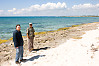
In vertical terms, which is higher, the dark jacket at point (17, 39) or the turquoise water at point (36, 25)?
the dark jacket at point (17, 39)

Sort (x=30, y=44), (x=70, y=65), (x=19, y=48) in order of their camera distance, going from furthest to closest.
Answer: (x=30, y=44), (x=19, y=48), (x=70, y=65)

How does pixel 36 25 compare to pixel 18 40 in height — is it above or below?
below

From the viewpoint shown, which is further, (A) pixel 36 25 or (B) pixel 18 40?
(A) pixel 36 25

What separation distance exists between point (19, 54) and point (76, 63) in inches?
133

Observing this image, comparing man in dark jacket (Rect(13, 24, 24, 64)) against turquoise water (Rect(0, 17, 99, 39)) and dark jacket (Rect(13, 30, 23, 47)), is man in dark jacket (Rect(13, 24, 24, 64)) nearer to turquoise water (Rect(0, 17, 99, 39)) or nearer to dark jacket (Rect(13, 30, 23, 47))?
dark jacket (Rect(13, 30, 23, 47))

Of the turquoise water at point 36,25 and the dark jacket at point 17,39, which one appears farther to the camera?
the turquoise water at point 36,25

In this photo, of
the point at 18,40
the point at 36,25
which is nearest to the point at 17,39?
the point at 18,40

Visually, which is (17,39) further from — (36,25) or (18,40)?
(36,25)

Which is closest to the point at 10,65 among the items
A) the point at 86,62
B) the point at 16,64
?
the point at 16,64

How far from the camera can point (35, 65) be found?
605 centimetres

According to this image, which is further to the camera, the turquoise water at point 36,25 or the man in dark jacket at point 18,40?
the turquoise water at point 36,25

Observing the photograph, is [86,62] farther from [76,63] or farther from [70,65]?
[70,65]

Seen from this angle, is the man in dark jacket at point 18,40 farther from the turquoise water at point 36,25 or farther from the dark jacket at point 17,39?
the turquoise water at point 36,25

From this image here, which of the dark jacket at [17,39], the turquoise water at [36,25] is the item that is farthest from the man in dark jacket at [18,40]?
the turquoise water at [36,25]
